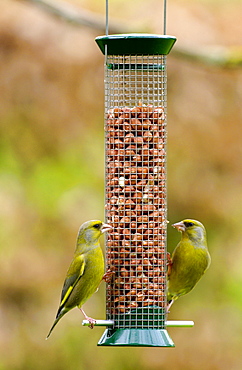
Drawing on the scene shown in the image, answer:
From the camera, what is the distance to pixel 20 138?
1172 centimetres


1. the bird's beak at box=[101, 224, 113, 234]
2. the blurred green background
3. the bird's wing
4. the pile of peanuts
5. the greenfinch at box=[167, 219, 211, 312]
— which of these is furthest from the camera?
the blurred green background

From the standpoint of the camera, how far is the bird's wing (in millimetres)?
6965

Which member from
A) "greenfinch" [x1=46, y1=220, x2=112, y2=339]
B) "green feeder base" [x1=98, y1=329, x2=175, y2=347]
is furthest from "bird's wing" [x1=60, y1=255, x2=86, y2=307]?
"green feeder base" [x1=98, y1=329, x2=175, y2=347]

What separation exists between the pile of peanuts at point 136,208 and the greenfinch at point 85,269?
110mm

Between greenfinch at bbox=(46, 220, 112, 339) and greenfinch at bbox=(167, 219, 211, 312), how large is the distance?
655 millimetres

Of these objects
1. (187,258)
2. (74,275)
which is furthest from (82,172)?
(74,275)

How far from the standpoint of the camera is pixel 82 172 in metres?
11.5

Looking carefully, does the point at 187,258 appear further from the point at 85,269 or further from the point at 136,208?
the point at 85,269

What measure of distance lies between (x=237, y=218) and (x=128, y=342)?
539cm

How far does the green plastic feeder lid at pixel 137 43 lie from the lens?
258 inches

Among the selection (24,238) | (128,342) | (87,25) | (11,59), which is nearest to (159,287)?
(128,342)

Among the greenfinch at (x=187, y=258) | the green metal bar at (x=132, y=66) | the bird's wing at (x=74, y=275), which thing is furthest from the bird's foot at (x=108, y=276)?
the green metal bar at (x=132, y=66)

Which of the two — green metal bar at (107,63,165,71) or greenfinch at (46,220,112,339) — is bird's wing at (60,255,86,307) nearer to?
greenfinch at (46,220,112,339)

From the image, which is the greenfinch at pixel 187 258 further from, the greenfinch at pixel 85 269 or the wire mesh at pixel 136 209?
the greenfinch at pixel 85 269
